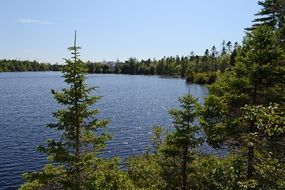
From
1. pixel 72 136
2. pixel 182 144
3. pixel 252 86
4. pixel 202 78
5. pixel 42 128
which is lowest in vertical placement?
pixel 42 128

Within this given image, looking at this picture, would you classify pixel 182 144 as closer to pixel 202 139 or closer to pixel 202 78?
pixel 202 139

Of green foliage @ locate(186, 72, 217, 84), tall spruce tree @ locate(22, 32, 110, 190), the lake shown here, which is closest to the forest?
tall spruce tree @ locate(22, 32, 110, 190)

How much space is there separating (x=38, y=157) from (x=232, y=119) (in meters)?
27.6

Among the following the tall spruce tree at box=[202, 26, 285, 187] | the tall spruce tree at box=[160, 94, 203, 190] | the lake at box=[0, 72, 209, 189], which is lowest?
the lake at box=[0, 72, 209, 189]

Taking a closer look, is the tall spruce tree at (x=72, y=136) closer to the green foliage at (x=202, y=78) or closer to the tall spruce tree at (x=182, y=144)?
the tall spruce tree at (x=182, y=144)

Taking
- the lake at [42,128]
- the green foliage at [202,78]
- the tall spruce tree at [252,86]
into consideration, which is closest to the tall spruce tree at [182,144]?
the tall spruce tree at [252,86]

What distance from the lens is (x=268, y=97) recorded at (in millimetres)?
19250

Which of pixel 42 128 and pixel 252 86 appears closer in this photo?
pixel 252 86

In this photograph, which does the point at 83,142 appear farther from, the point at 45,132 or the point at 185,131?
the point at 45,132

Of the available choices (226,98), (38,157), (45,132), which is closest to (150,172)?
(226,98)

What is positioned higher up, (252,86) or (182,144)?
(252,86)

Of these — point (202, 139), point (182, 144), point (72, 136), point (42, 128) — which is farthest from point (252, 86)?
point (42, 128)

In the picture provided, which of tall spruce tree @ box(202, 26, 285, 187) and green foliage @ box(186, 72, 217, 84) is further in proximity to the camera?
green foliage @ box(186, 72, 217, 84)

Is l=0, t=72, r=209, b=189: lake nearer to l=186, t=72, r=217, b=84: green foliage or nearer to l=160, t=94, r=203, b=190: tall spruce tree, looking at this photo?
l=160, t=94, r=203, b=190: tall spruce tree
